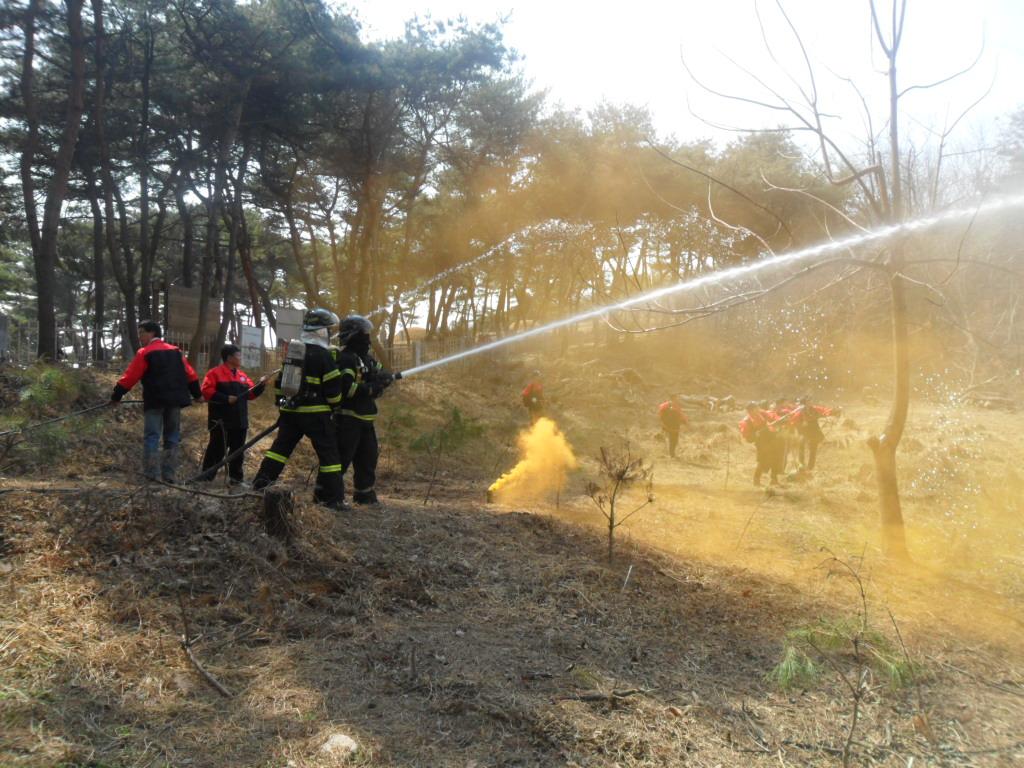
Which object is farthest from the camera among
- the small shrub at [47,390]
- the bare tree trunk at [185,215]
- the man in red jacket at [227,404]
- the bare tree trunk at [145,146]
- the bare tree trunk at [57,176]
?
the bare tree trunk at [185,215]

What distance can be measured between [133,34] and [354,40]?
5.24m

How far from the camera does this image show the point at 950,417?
57.9ft

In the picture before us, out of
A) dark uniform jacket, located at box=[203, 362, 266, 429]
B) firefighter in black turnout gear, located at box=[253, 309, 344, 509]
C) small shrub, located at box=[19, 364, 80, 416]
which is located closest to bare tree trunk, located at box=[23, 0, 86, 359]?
small shrub, located at box=[19, 364, 80, 416]

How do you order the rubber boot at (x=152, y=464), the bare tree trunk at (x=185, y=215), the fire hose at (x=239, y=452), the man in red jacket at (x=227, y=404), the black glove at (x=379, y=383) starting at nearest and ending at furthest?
the fire hose at (x=239, y=452) < the rubber boot at (x=152, y=464) < the black glove at (x=379, y=383) < the man in red jacket at (x=227, y=404) < the bare tree trunk at (x=185, y=215)

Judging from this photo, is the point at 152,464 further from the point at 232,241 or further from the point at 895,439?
the point at 232,241

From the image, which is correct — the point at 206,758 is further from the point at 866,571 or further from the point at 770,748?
the point at 866,571

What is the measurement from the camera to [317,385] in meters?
6.88

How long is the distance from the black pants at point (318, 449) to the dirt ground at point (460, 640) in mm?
593

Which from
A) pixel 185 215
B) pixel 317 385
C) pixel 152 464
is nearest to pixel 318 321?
pixel 317 385

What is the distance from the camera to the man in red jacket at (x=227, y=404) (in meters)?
8.07

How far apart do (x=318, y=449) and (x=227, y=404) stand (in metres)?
1.88

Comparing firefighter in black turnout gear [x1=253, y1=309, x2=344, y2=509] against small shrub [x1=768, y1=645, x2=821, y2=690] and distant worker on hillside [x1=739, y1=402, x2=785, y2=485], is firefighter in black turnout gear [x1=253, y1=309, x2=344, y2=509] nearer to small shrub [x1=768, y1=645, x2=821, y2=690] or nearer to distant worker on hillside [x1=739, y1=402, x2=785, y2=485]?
small shrub [x1=768, y1=645, x2=821, y2=690]

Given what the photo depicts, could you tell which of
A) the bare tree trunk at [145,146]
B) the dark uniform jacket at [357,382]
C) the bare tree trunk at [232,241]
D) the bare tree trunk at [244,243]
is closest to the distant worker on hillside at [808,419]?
the dark uniform jacket at [357,382]

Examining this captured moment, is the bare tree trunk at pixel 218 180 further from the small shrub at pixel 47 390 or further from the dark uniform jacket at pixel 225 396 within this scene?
the dark uniform jacket at pixel 225 396
